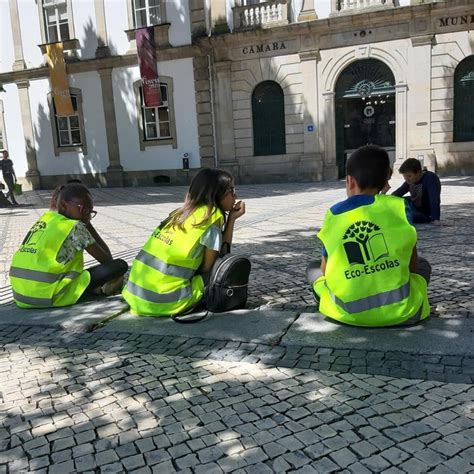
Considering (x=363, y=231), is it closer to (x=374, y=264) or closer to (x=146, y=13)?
(x=374, y=264)

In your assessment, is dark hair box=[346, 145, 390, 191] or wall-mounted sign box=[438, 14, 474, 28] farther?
wall-mounted sign box=[438, 14, 474, 28]

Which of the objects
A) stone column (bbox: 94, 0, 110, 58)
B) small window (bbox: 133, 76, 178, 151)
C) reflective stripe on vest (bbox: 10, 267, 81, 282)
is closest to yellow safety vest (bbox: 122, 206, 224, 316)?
reflective stripe on vest (bbox: 10, 267, 81, 282)

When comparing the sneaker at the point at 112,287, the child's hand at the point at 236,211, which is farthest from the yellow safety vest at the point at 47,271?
the child's hand at the point at 236,211

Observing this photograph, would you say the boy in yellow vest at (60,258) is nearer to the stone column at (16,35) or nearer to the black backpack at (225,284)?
the black backpack at (225,284)

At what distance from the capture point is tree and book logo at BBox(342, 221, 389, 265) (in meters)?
3.36

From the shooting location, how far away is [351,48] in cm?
1719

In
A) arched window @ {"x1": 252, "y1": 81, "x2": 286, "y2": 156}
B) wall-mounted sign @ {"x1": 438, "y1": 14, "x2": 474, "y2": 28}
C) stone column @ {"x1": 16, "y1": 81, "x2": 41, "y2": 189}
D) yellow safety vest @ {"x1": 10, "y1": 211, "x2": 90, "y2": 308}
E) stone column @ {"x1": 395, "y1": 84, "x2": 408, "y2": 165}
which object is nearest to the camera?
yellow safety vest @ {"x1": 10, "y1": 211, "x2": 90, "y2": 308}

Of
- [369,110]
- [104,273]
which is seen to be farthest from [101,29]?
[104,273]

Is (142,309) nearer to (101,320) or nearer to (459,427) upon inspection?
(101,320)

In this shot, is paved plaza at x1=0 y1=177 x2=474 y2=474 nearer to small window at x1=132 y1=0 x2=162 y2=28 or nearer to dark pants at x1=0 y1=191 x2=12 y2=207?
dark pants at x1=0 y1=191 x2=12 y2=207

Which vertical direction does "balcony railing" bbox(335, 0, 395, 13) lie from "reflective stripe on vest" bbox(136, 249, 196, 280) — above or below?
above

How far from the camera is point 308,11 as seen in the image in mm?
17297

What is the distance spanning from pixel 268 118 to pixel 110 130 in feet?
21.7

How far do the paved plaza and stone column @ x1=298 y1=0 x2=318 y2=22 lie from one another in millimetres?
14469
